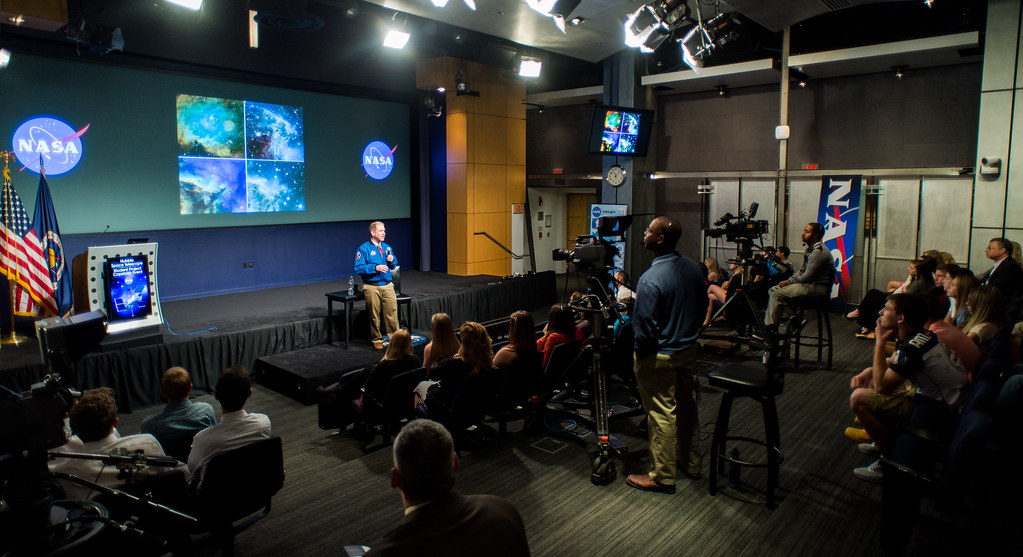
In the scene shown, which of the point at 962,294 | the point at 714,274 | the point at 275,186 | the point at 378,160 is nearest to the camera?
the point at 962,294

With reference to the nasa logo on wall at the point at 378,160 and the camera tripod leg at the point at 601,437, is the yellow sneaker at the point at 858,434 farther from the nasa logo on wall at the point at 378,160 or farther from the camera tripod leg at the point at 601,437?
the nasa logo on wall at the point at 378,160

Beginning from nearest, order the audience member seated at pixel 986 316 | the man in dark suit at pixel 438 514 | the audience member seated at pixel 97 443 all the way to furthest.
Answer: the man in dark suit at pixel 438 514 → the audience member seated at pixel 97 443 → the audience member seated at pixel 986 316

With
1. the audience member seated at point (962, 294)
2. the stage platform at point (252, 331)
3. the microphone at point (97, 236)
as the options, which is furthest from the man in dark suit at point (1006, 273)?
the microphone at point (97, 236)

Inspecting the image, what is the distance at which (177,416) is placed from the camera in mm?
3461

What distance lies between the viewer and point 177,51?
8.04 metres

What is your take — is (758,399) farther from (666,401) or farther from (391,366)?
(391,366)

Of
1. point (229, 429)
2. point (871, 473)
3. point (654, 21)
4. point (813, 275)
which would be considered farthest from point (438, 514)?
point (813, 275)

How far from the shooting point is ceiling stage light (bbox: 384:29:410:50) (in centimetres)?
741

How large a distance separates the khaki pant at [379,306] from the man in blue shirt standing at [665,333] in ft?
Result: 13.7

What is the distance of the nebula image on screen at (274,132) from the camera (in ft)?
29.5

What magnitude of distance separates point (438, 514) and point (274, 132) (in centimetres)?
886

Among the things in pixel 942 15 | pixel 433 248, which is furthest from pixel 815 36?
pixel 433 248

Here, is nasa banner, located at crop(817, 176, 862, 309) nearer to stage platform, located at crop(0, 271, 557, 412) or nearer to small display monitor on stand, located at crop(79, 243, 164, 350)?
stage platform, located at crop(0, 271, 557, 412)

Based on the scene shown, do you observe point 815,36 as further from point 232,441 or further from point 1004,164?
point 232,441
